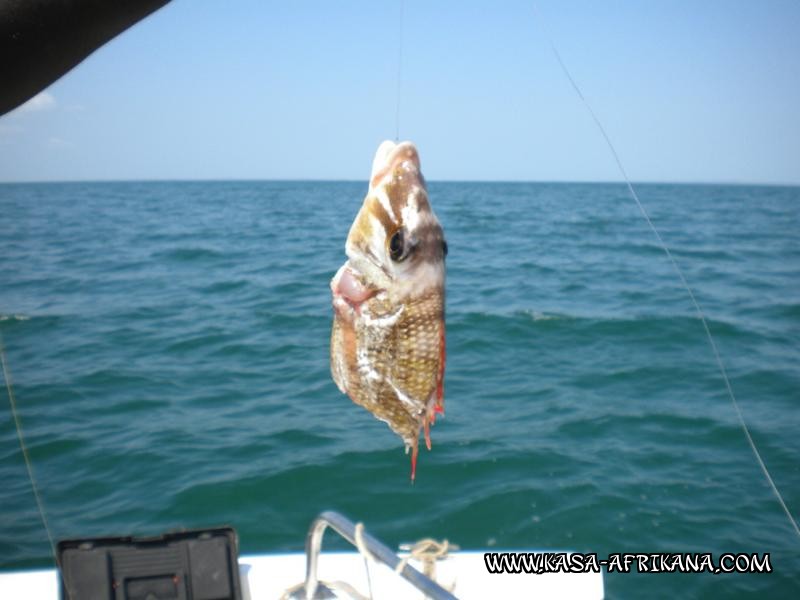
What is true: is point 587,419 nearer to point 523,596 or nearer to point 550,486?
point 550,486

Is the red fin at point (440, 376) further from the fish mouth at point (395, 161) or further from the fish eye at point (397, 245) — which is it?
the fish mouth at point (395, 161)

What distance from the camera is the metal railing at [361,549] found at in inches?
102

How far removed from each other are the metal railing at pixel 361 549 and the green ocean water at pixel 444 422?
158 cm

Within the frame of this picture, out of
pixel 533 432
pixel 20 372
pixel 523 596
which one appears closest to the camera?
pixel 523 596

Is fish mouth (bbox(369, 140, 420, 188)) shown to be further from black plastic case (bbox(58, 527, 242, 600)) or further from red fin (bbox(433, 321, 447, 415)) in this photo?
black plastic case (bbox(58, 527, 242, 600))

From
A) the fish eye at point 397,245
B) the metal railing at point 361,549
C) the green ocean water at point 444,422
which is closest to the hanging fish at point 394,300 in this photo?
the fish eye at point 397,245

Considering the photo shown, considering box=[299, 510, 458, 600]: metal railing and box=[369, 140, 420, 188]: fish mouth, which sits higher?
box=[369, 140, 420, 188]: fish mouth

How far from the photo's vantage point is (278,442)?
7453 millimetres

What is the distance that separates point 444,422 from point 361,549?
5.28 meters

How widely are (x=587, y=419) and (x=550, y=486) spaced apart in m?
1.75

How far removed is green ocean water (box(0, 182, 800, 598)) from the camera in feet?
19.8

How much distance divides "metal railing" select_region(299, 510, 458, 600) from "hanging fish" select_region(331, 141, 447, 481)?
96cm

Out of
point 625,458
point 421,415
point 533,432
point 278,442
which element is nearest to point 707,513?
point 625,458

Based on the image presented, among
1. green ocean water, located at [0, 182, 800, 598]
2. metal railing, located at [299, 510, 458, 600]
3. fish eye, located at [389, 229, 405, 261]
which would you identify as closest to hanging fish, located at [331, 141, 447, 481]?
fish eye, located at [389, 229, 405, 261]
